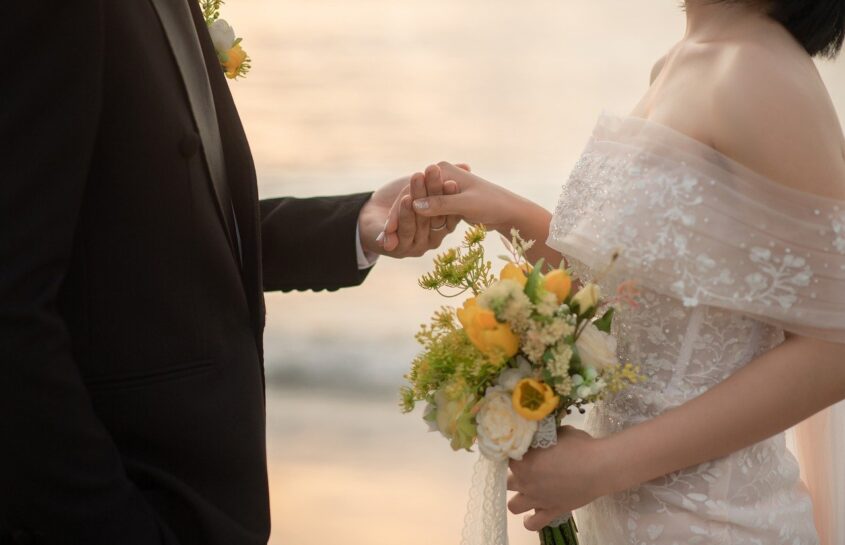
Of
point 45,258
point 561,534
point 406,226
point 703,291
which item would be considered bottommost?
point 561,534

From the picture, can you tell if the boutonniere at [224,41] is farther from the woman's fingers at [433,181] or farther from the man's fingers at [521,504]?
the man's fingers at [521,504]

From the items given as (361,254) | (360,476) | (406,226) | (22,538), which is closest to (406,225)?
(406,226)

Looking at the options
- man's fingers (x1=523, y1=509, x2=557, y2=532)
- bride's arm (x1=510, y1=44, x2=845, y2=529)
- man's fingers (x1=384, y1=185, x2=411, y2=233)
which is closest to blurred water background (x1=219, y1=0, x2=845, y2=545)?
man's fingers (x1=384, y1=185, x2=411, y2=233)

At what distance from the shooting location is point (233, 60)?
1676mm

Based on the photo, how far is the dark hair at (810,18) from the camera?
136 centimetres

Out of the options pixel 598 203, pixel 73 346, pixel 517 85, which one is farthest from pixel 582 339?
pixel 517 85

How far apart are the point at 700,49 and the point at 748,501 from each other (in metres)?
0.66

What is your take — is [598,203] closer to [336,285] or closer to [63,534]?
[336,285]

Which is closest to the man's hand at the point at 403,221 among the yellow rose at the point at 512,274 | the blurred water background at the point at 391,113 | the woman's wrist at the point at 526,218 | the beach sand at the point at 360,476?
the woman's wrist at the point at 526,218

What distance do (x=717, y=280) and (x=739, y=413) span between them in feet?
0.60

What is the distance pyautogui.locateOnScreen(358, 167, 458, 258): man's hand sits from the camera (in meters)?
1.69

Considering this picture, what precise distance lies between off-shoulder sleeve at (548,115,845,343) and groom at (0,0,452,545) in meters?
0.54

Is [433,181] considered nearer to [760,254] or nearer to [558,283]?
[558,283]

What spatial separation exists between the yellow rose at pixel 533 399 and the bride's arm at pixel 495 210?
1.58 feet
